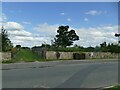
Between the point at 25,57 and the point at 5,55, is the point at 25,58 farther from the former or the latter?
the point at 5,55

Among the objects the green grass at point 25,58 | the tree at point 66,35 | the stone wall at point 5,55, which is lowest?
the green grass at point 25,58

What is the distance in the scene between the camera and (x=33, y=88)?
12789 mm

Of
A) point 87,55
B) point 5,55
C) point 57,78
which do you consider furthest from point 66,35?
point 57,78

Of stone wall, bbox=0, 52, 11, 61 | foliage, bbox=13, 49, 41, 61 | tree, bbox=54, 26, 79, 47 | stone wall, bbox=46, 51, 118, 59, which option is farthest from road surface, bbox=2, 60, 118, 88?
tree, bbox=54, 26, 79, 47

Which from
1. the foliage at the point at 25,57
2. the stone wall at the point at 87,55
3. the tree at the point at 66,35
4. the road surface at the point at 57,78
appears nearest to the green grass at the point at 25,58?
the foliage at the point at 25,57

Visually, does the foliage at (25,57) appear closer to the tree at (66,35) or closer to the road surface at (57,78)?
A: the road surface at (57,78)

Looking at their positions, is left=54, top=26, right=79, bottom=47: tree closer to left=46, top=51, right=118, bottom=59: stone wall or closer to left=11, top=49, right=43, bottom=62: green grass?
left=46, top=51, right=118, bottom=59: stone wall

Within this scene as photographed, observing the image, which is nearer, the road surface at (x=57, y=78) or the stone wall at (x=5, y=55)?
the road surface at (x=57, y=78)

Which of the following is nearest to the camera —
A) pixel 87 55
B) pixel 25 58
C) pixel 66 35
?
pixel 25 58

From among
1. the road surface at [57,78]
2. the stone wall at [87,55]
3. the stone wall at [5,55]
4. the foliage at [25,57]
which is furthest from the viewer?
the stone wall at [87,55]

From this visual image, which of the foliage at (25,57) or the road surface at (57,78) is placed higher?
the foliage at (25,57)

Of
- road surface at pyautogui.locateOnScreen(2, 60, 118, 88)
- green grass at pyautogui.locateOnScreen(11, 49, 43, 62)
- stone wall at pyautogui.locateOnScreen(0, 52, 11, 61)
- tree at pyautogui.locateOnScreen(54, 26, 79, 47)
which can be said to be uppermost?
tree at pyautogui.locateOnScreen(54, 26, 79, 47)

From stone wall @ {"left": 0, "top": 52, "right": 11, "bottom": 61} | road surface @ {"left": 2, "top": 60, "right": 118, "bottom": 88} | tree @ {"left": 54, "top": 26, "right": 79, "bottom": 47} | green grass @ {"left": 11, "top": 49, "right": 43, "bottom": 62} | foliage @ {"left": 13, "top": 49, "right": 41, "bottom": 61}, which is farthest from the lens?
tree @ {"left": 54, "top": 26, "right": 79, "bottom": 47}

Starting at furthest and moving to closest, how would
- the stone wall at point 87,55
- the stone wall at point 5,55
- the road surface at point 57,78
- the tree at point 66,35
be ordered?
the tree at point 66,35 → the stone wall at point 87,55 → the stone wall at point 5,55 → the road surface at point 57,78
